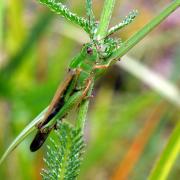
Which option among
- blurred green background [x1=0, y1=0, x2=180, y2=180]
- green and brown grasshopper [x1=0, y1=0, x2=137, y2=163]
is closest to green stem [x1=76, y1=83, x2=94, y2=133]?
green and brown grasshopper [x1=0, y1=0, x2=137, y2=163]

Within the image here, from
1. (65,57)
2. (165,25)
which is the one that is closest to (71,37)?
(65,57)

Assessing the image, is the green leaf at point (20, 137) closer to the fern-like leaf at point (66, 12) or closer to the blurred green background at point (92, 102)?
the fern-like leaf at point (66, 12)

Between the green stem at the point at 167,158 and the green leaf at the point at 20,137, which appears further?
the green stem at the point at 167,158

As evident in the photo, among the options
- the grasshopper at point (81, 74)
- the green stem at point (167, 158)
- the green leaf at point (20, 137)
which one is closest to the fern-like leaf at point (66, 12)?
the grasshopper at point (81, 74)

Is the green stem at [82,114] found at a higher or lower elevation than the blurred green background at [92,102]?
lower

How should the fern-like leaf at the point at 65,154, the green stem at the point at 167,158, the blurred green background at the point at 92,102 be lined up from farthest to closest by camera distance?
the blurred green background at the point at 92,102
the green stem at the point at 167,158
the fern-like leaf at the point at 65,154

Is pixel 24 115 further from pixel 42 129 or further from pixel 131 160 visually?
pixel 42 129

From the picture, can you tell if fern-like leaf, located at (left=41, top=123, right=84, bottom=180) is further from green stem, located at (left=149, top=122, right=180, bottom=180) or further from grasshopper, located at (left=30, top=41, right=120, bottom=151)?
green stem, located at (left=149, top=122, right=180, bottom=180)

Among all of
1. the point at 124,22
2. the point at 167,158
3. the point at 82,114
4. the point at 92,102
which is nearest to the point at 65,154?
the point at 82,114
